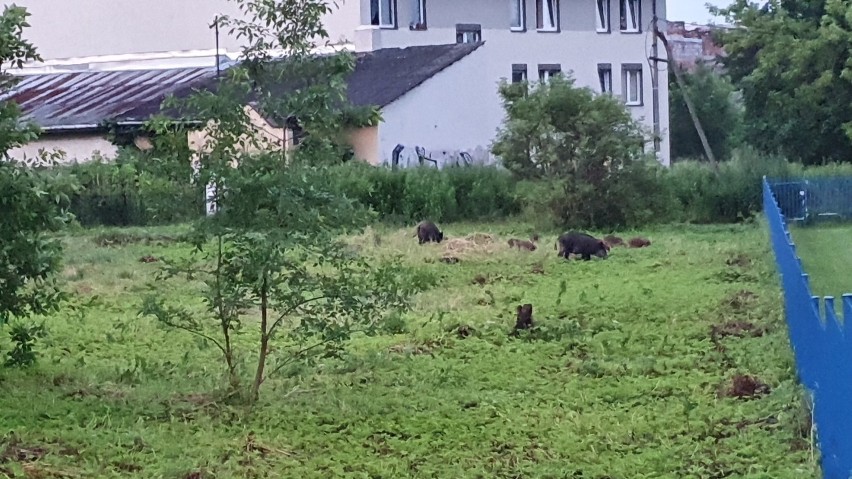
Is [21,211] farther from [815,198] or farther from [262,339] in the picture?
[815,198]

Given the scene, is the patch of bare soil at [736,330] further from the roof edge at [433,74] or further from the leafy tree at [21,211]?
the roof edge at [433,74]

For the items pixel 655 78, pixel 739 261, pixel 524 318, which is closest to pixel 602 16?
pixel 655 78

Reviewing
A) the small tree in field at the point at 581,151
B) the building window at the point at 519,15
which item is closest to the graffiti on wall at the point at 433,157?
the small tree in field at the point at 581,151

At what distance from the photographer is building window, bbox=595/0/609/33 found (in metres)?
42.2

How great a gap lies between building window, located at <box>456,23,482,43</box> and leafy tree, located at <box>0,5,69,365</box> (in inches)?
1177

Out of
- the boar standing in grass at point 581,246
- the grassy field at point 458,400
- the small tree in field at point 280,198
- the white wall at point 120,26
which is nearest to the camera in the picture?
the grassy field at point 458,400

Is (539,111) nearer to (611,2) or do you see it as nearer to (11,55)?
(11,55)

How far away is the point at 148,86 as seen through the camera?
113 feet

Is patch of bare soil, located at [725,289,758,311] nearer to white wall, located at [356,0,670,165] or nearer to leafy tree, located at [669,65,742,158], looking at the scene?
white wall, located at [356,0,670,165]

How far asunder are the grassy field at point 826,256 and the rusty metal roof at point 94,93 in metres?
14.5

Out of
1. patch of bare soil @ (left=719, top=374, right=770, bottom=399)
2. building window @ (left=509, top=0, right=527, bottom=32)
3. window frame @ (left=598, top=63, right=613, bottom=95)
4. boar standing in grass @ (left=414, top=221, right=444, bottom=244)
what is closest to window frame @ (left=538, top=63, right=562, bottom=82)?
building window @ (left=509, top=0, right=527, bottom=32)

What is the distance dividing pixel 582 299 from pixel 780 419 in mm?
5996

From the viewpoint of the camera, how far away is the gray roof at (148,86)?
30.5 meters

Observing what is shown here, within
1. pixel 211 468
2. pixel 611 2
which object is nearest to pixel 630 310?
pixel 211 468
